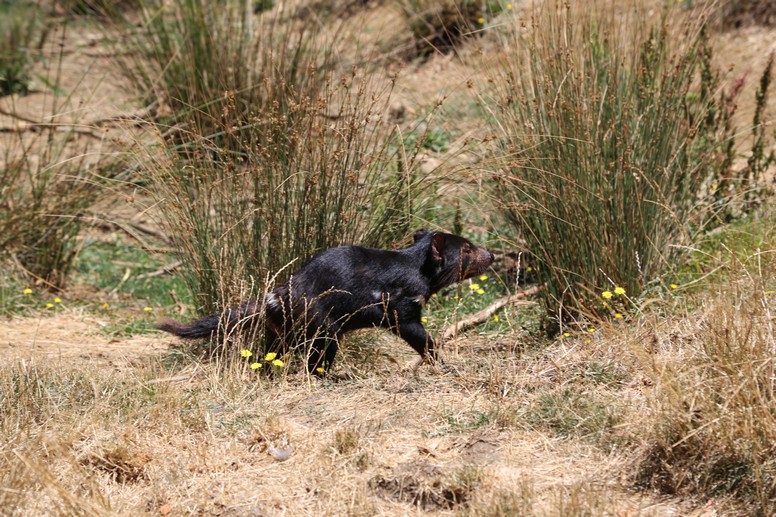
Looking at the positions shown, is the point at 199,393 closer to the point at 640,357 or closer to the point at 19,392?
the point at 19,392

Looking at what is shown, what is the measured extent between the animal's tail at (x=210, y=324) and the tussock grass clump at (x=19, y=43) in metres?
6.24

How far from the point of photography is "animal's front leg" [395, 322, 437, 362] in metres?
4.71

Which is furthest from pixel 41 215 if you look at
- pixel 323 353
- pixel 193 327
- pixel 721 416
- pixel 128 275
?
pixel 721 416

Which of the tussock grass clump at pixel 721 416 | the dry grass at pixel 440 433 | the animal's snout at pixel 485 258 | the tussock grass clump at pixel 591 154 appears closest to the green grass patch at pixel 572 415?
the dry grass at pixel 440 433

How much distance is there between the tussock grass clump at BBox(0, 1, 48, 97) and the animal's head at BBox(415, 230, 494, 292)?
6.66 m

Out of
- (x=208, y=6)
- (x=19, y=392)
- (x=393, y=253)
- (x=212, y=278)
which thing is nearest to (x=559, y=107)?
(x=393, y=253)

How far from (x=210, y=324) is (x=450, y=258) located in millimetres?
1319

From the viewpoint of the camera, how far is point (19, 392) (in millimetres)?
4168

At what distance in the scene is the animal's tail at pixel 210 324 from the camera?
15.3 ft

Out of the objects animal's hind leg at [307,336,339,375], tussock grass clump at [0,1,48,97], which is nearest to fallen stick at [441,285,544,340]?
animal's hind leg at [307,336,339,375]

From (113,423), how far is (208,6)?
15.6 feet

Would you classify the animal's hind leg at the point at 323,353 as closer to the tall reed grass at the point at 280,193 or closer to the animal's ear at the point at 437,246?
the tall reed grass at the point at 280,193

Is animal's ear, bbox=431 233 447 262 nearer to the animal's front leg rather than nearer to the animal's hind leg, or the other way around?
the animal's front leg

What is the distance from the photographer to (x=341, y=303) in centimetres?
463
